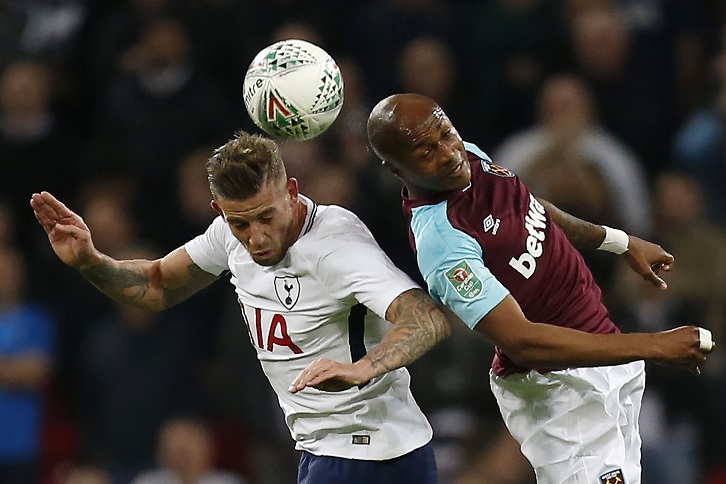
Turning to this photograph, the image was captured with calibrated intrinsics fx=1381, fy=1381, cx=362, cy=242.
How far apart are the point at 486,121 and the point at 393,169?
4.58m

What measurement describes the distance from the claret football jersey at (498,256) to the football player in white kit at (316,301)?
0.45 ft

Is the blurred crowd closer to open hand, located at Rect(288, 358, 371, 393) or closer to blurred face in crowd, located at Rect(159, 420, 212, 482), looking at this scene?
blurred face in crowd, located at Rect(159, 420, 212, 482)

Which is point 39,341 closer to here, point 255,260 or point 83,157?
point 83,157

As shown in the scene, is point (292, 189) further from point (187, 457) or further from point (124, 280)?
point (187, 457)

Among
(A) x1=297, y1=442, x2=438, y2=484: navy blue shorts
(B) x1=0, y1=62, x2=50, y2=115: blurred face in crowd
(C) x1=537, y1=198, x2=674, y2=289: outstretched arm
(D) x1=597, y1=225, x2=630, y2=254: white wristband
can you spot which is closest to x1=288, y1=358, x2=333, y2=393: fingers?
(A) x1=297, y1=442, x2=438, y2=484: navy blue shorts

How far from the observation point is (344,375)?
4211 mm

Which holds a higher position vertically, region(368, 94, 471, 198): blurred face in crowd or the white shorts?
region(368, 94, 471, 198): blurred face in crowd

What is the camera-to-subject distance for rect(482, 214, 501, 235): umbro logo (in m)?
4.89

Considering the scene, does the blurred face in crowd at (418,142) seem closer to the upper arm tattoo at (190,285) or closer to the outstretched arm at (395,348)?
the outstretched arm at (395,348)

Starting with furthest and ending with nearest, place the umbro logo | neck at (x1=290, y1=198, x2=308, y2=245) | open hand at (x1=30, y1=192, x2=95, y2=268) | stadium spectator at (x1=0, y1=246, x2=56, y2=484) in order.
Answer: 1. stadium spectator at (x1=0, y1=246, x2=56, y2=484)
2. open hand at (x1=30, y1=192, x2=95, y2=268)
3. neck at (x1=290, y1=198, x2=308, y2=245)
4. the umbro logo

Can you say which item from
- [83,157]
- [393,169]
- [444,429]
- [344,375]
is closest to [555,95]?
[444,429]

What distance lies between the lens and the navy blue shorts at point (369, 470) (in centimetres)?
500

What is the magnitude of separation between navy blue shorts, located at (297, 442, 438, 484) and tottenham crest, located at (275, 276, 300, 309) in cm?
59

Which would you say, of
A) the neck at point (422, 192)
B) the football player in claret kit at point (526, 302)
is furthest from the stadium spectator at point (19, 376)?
the neck at point (422, 192)
